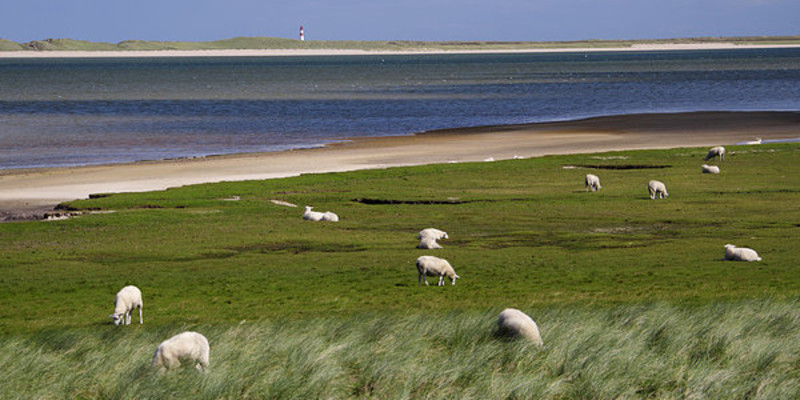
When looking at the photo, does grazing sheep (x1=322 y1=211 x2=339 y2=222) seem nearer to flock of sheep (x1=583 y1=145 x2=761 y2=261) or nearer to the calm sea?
flock of sheep (x1=583 y1=145 x2=761 y2=261)

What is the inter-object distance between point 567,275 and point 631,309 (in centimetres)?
582

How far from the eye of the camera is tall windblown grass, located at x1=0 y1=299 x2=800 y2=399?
46.7ft

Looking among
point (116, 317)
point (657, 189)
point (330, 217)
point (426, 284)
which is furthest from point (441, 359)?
point (657, 189)

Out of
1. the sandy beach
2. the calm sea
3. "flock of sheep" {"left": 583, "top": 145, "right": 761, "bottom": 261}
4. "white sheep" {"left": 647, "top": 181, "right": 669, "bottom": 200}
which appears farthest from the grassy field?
the calm sea

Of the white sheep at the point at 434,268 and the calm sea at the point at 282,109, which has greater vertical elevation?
the white sheep at the point at 434,268

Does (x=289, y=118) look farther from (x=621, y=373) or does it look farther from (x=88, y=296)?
(x=621, y=373)

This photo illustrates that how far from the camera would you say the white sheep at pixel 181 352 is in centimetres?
1480

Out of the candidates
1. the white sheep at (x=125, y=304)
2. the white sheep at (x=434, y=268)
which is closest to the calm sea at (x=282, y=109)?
the white sheep at (x=434, y=268)

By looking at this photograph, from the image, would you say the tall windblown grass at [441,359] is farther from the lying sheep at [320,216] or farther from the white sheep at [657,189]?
the white sheep at [657,189]

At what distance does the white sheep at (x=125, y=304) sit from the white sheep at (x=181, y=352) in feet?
15.5

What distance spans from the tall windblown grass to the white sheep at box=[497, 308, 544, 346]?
23 centimetres

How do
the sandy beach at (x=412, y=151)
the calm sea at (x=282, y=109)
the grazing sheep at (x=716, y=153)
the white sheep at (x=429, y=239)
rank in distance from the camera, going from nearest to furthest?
the white sheep at (x=429, y=239), the sandy beach at (x=412, y=151), the grazing sheep at (x=716, y=153), the calm sea at (x=282, y=109)

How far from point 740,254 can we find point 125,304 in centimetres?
1582

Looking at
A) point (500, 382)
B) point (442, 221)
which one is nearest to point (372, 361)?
point (500, 382)
